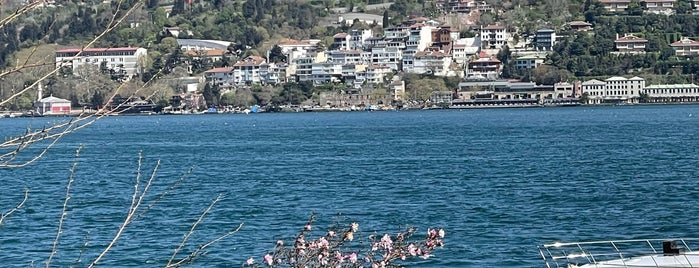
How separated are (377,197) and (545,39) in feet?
426

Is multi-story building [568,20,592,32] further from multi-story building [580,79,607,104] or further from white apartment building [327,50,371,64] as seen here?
white apartment building [327,50,371,64]

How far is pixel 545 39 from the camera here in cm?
15525

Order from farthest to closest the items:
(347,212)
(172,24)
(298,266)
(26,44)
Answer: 1. (172,24)
2. (26,44)
3. (347,212)
4. (298,266)

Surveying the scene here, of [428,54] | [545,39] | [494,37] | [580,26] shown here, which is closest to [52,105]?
[428,54]

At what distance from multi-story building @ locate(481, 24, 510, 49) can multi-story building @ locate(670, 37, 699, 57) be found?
2031 centimetres

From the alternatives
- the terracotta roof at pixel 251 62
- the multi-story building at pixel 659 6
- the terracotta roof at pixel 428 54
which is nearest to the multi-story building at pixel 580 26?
the multi-story building at pixel 659 6

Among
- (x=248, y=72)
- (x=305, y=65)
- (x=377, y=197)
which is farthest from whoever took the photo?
(x=248, y=72)

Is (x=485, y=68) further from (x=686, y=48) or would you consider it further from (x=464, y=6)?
(x=464, y=6)

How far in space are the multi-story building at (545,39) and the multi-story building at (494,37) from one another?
495 centimetres

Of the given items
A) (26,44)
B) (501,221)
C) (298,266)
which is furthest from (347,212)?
(26,44)

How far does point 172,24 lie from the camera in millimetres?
184875

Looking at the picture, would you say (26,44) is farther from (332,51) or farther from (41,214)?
(41,214)

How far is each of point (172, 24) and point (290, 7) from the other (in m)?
14.9

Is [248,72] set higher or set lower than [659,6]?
lower
